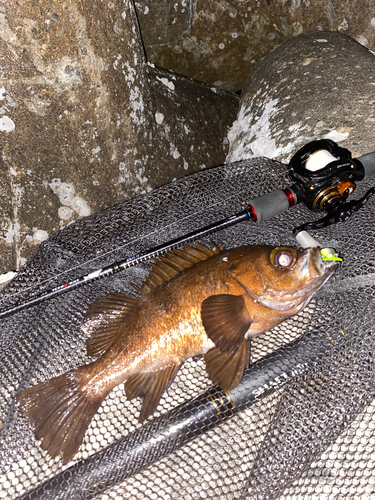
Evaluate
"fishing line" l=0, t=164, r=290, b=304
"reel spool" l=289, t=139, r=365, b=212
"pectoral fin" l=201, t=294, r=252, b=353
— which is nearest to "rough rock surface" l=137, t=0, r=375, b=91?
"fishing line" l=0, t=164, r=290, b=304

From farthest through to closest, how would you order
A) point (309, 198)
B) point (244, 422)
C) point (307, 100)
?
1. point (307, 100)
2. point (309, 198)
3. point (244, 422)

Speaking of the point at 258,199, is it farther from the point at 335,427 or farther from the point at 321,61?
the point at 321,61

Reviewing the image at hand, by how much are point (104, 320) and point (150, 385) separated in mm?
413

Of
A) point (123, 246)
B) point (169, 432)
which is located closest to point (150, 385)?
point (169, 432)

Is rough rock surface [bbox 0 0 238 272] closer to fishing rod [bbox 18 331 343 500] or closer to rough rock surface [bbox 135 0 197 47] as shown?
rough rock surface [bbox 135 0 197 47]

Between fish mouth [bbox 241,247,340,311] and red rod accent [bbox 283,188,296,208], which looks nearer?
fish mouth [bbox 241,247,340,311]

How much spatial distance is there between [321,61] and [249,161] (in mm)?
1327

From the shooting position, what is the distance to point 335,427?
71.1 inches

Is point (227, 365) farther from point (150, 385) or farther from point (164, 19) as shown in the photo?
point (164, 19)

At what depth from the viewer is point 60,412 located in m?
1.75

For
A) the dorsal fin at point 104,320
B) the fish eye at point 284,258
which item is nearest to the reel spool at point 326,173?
the fish eye at point 284,258

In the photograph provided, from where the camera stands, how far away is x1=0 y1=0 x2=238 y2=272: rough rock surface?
2.51 metres

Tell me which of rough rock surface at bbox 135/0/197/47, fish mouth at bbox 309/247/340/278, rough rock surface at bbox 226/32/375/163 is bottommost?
fish mouth at bbox 309/247/340/278

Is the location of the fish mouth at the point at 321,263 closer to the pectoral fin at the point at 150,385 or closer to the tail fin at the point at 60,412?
the pectoral fin at the point at 150,385
